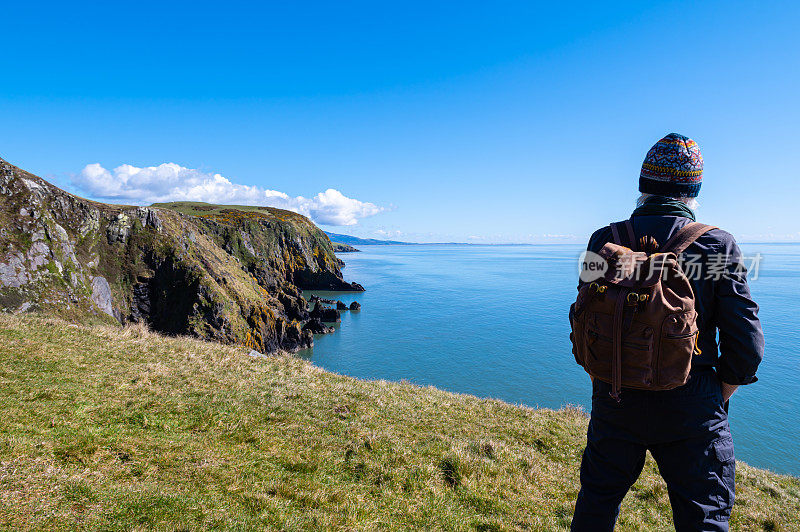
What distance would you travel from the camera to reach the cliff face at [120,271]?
28094mm

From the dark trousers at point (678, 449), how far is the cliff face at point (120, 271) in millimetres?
32696

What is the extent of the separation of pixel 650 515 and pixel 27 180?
4805cm

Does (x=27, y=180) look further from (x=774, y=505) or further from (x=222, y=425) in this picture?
(x=774, y=505)

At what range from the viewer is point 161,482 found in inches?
194

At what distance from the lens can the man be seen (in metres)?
2.66

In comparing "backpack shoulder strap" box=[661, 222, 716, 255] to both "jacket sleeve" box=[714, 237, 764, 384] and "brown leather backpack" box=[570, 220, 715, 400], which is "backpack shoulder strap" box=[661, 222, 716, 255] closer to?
"brown leather backpack" box=[570, 220, 715, 400]

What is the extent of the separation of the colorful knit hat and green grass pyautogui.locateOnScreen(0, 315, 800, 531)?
486cm

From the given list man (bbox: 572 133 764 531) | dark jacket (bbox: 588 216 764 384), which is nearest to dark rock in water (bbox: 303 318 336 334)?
man (bbox: 572 133 764 531)

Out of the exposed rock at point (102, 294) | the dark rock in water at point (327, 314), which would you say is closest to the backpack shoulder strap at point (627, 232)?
the exposed rock at point (102, 294)

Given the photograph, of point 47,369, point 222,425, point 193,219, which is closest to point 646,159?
point 222,425

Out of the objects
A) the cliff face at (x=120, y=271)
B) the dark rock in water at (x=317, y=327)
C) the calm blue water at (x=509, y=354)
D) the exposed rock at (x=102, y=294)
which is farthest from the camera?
the dark rock in water at (x=317, y=327)

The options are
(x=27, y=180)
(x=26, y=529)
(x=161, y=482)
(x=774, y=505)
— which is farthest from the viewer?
(x=27, y=180)

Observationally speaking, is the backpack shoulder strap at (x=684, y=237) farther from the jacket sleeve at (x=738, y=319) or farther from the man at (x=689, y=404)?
the jacket sleeve at (x=738, y=319)

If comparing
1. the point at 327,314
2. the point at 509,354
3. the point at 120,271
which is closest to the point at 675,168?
the point at 509,354
